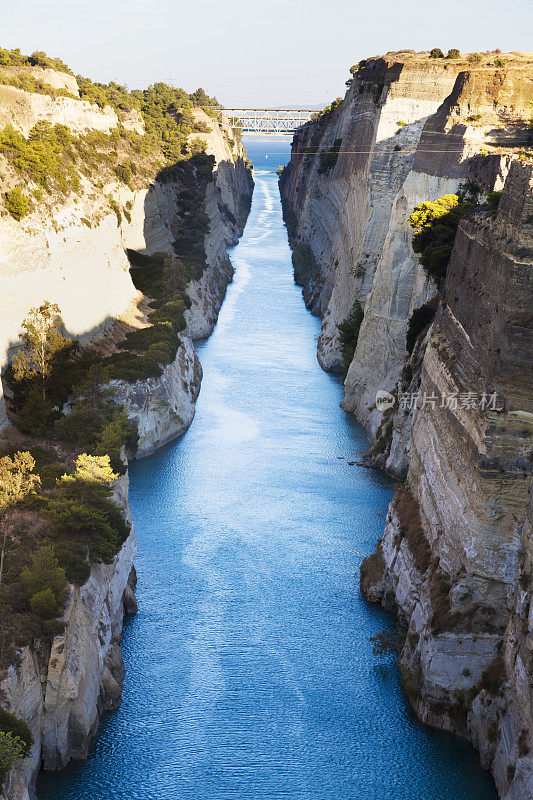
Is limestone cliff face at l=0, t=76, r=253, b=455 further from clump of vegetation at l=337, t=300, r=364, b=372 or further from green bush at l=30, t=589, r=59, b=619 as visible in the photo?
green bush at l=30, t=589, r=59, b=619

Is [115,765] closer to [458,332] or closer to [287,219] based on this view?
[458,332]

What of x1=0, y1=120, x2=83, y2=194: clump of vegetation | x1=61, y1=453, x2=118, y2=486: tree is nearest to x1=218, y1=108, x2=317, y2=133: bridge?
x1=0, y1=120, x2=83, y2=194: clump of vegetation

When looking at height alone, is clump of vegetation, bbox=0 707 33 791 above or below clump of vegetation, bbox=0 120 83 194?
below

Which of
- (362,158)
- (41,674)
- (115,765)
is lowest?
(115,765)

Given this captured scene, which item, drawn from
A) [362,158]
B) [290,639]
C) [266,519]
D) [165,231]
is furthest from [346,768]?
[165,231]

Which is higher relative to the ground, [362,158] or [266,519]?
[362,158]

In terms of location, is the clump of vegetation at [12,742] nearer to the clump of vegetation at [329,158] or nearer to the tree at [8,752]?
the tree at [8,752]
